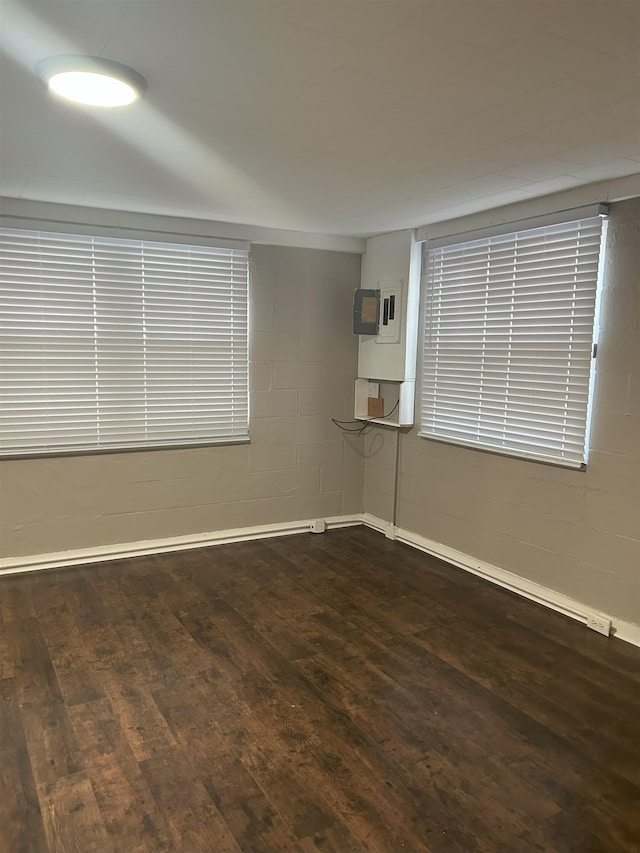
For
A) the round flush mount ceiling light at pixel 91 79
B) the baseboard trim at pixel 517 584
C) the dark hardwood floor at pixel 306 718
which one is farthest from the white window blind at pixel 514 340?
the round flush mount ceiling light at pixel 91 79

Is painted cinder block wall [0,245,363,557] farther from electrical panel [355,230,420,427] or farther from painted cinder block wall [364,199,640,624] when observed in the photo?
painted cinder block wall [364,199,640,624]

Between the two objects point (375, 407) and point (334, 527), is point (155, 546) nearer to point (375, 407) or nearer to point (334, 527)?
point (334, 527)

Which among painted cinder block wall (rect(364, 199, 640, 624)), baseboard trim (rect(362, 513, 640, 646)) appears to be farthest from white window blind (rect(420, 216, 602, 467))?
baseboard trim (rect(362, 513, 640, 646))

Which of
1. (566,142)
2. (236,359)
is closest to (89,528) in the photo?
(236,359)

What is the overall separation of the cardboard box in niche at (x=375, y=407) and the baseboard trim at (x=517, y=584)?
34.3 inches

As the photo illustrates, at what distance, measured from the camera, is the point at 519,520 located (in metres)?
3.86

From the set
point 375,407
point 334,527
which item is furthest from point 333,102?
point 334,527

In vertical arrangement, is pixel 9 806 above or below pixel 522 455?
below

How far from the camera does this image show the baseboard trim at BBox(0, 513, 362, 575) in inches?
159

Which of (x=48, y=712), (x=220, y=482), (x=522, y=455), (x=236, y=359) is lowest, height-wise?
(x=48, y=712)

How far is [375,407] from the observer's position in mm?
5016

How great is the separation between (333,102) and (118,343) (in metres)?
2.56

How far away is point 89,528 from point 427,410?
251 cm

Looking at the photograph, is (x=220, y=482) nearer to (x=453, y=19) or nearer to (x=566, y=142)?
(x=566, y=142)
